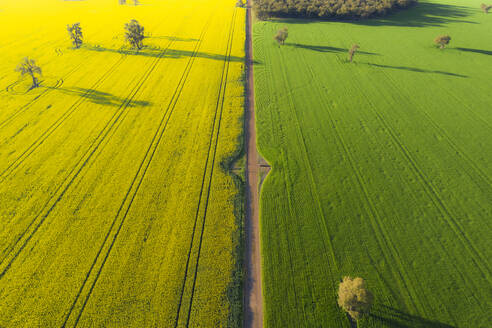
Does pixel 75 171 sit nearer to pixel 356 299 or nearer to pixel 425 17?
pixel 356 299

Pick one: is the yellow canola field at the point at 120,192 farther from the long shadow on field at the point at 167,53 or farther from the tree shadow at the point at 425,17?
the tree shadow at the point at 425,17

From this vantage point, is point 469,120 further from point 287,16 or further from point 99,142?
point 287,16

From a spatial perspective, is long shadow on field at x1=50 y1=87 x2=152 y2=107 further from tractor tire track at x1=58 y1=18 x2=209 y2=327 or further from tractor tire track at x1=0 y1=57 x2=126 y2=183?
tractor tire track at x1=58 y1=18 x2=209 y2=327

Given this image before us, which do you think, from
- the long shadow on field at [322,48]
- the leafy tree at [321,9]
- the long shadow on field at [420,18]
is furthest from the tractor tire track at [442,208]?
the long shadow on field at [420,18]

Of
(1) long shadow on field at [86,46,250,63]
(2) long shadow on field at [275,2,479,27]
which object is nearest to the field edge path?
(1) long shadow on field at [86,46,250,63]

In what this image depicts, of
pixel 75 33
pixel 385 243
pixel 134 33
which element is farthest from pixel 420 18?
pixel 75 33

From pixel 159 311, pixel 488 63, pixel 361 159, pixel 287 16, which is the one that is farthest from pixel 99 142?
pixel 488 63
